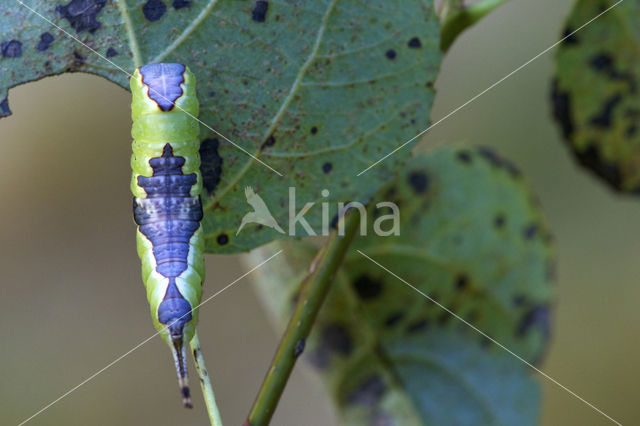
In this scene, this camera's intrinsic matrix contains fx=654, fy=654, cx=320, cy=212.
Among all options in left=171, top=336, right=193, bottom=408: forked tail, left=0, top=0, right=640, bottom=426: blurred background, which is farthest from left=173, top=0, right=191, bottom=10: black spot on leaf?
left=0, top=0, right=640, bottom=426: blurred background

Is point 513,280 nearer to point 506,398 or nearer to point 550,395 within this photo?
point 506,398

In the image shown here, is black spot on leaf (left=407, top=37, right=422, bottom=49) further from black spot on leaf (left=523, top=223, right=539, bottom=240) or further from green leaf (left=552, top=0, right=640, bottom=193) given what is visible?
black spot on leaf (left=523, top=223, right=539, bottom=240)

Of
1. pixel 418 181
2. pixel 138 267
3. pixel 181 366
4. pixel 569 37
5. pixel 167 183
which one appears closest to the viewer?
pixel 181 366

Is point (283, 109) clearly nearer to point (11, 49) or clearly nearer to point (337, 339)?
point (11, 49)

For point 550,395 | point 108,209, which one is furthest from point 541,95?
point 108,209

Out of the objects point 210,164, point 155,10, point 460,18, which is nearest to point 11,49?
point 155,10

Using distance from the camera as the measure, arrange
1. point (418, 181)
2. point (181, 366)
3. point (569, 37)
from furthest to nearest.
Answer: point (418, 181), point (569, 37), point (181, 366)
